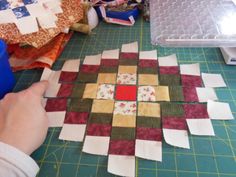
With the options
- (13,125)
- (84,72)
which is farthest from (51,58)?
(13,125)

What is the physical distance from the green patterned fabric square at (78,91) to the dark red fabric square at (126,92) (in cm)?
11

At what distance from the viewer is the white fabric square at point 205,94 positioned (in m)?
0.77

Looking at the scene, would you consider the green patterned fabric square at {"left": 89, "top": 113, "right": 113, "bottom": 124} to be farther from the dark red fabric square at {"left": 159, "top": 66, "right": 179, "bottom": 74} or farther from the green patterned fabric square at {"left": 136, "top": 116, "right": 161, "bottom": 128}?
the dark red fabric square at {"left": 159, "top": 66, "right": 179, "bottom": 74}

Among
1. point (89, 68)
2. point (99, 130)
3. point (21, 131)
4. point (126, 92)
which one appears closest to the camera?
point (21, 131)

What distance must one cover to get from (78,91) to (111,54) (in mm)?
221

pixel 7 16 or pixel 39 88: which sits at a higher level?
pixel 7 16

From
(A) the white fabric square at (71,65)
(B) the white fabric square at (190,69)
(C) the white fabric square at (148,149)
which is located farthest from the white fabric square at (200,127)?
(A) the white fabric square at (71,65)

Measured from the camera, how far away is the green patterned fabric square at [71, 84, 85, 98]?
80 cm

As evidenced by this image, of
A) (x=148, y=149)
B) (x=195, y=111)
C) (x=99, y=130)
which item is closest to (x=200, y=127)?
(x=195, y=111)

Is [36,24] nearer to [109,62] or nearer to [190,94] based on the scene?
[109,62]

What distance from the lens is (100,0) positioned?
1.12 metres

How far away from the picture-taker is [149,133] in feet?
2.24

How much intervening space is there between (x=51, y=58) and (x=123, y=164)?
19.4 inches

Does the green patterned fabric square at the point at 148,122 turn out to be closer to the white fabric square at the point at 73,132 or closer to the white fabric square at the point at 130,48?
the white fabric square at the point at 73,132
